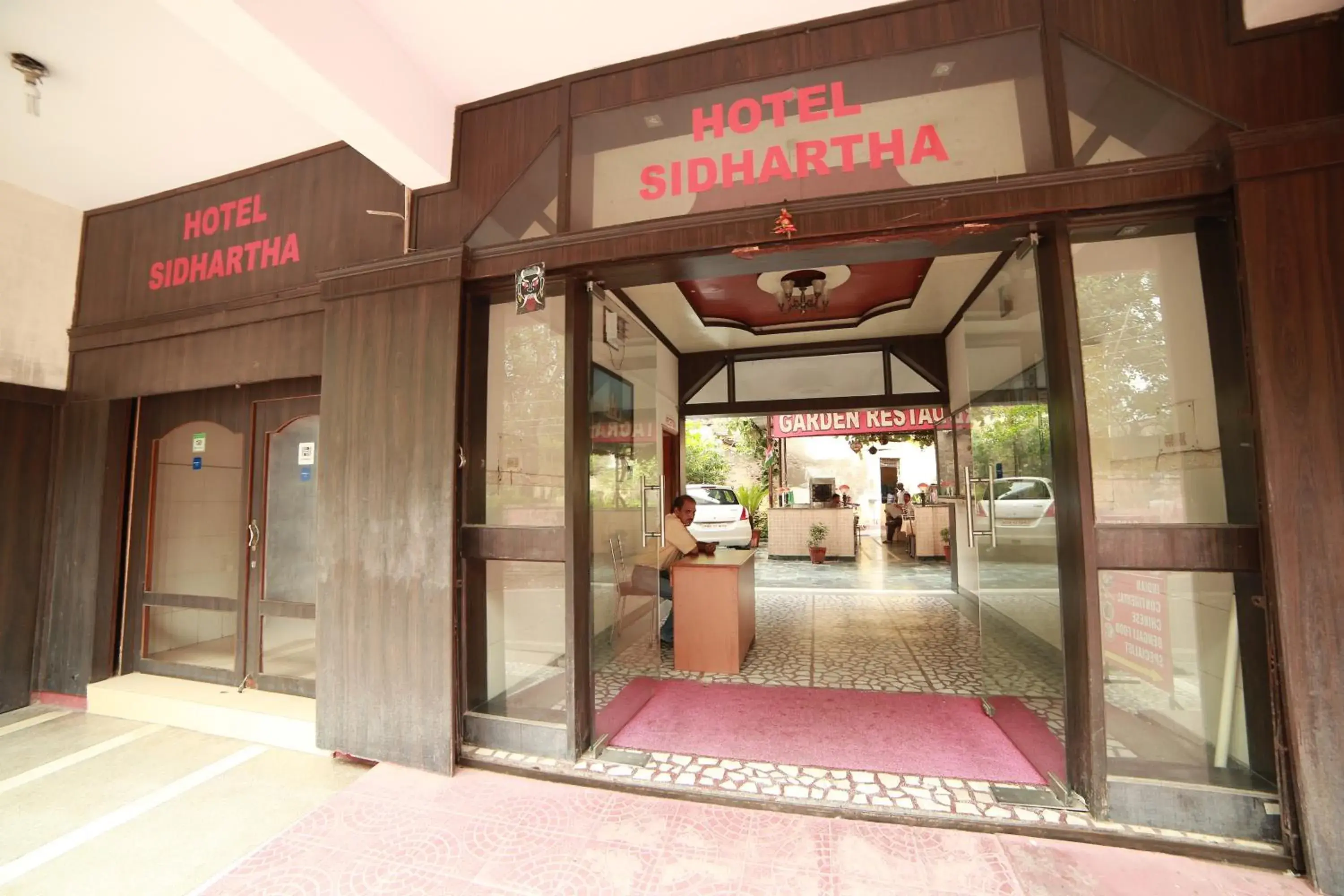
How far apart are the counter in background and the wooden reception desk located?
20.1 ft

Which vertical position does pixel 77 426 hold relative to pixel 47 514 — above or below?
above

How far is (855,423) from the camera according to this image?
389 inches

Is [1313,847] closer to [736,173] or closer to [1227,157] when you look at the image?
[1227,157]

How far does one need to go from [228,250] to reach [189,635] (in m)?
2.64

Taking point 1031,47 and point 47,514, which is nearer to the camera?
point 1031,47

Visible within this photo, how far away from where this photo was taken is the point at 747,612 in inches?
158

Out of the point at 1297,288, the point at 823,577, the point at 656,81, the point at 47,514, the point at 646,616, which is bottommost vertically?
the point at 823,577

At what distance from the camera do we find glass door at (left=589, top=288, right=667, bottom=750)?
268cm

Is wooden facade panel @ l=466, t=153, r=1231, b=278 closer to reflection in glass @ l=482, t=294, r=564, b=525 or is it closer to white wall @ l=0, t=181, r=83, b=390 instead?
reflection in glass @ l=482, t=294, r=564, b=525

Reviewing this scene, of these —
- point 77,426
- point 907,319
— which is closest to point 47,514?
point 77,426

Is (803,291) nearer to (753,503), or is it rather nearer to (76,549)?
(76,549)

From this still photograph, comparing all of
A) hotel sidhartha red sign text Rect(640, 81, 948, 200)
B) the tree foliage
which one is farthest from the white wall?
the tree foliage

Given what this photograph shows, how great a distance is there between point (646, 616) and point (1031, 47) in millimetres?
3424

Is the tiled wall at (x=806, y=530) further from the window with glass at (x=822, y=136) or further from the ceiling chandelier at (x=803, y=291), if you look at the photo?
the window with glass at (x=822, y=136)
